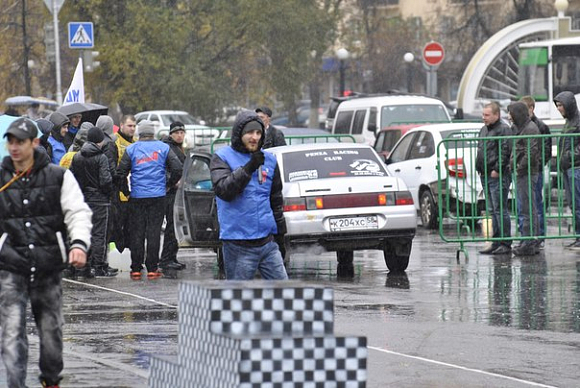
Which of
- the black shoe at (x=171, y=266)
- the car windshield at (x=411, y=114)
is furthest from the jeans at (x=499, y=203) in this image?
the car windshield at (x=411, y=114)

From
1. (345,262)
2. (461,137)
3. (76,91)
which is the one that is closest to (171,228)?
(345,262)

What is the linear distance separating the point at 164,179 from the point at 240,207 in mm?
6357

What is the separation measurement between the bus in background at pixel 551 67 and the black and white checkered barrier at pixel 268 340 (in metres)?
31.3

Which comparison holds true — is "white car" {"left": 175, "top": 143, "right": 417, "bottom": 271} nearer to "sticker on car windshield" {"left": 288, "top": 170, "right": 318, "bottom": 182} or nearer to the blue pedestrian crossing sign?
"sticker on car windshield" {"left": 288, "top": 170, "right": 318, "bottom": 182}

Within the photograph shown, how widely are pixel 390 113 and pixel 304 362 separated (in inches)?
995

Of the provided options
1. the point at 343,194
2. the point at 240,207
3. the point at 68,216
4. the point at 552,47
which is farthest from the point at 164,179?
the point at 552,47

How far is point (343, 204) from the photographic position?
15656 mm

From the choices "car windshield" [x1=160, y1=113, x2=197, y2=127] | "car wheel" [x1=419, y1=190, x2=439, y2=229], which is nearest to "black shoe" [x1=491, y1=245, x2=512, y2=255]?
"car wheel" [x1=419, y1=190, x2=439, y2=229]

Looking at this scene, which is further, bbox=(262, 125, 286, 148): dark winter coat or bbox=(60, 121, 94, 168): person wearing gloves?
bbox=(262, 125, 286, 148): dark winter coat

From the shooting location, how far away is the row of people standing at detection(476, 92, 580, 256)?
17.5 m

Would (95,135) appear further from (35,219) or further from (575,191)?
(35,219)

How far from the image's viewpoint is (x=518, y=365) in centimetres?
1013

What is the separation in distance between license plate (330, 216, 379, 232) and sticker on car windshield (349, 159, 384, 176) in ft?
2.24

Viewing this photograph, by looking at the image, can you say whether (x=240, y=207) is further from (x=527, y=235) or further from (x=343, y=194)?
(x=527, y=235)
